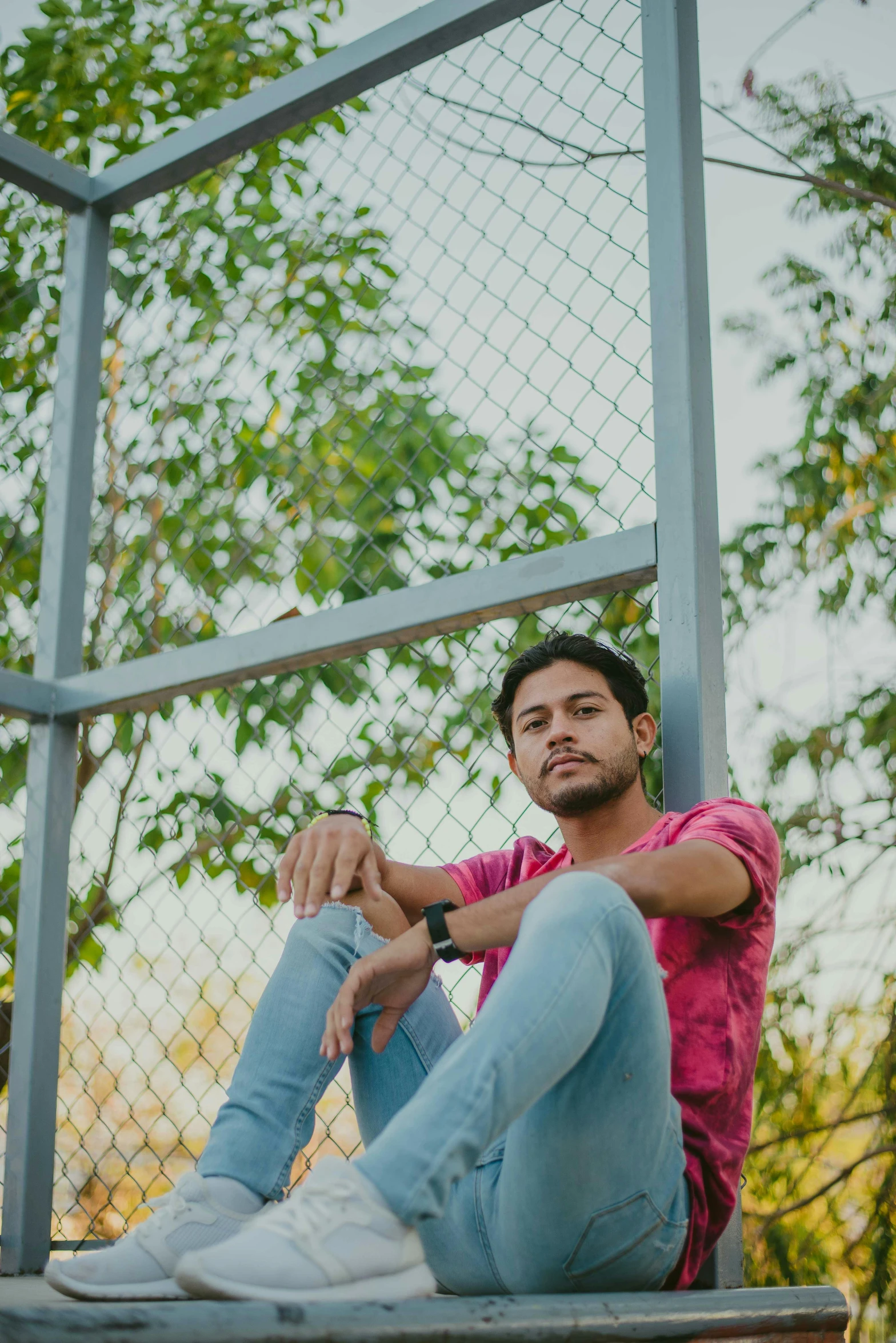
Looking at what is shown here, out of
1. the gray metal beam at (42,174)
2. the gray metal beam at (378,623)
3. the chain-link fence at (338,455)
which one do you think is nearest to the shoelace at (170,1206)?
the chain-link fence at (338,455)

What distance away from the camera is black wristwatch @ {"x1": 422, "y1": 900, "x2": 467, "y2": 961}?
1.37 metres

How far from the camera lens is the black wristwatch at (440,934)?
1370 millimetres

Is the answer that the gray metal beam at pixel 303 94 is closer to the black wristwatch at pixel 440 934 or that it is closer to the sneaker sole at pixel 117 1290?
the black wristwatch at pixel 440 934

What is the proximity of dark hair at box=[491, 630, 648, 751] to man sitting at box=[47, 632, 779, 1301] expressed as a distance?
0.19 feet

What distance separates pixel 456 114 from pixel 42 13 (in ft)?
7.10

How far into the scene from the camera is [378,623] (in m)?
1.89

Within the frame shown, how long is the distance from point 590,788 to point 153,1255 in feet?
2.73

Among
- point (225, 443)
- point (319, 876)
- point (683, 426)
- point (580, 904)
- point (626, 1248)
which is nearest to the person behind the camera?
point (580, 904)

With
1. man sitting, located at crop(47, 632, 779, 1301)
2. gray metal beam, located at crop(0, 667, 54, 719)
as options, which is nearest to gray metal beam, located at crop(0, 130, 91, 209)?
gray metal beam, located at crop(0, 667, 54, 719)

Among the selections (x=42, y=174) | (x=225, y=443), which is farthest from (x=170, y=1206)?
(x=225, y=443)

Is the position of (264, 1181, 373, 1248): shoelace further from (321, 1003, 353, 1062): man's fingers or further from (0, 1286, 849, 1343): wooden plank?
(321, 1003, 353, 1062): man's fingers

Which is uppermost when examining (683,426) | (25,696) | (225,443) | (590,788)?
(225,443)

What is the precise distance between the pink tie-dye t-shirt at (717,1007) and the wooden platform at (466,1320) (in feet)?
0.35

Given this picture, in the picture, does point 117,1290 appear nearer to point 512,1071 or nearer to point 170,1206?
point 170,1206
